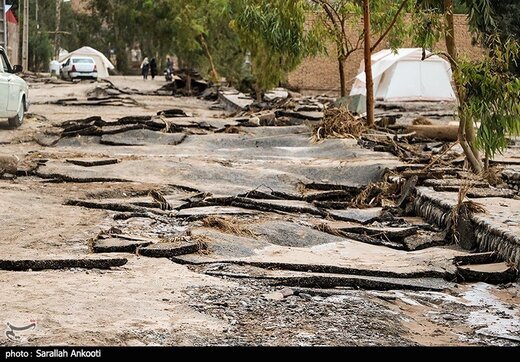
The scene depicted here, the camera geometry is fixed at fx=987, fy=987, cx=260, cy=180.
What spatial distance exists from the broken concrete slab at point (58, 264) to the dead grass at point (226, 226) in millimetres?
1737

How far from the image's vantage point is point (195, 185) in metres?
11.9

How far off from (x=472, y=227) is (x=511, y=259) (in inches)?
50.5

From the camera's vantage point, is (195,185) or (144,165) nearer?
(195,185)

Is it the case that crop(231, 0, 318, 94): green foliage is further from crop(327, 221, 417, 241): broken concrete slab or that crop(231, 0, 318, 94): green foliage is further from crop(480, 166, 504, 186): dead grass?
crop(327, 221, 417, 241): broken concrete slab

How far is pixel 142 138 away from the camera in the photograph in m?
17.5

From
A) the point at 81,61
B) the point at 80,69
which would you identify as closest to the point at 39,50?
the point at 81,61

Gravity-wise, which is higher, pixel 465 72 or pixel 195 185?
pixel 465 72

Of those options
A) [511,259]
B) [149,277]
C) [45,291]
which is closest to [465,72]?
[511,259]

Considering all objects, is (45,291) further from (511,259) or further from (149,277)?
(511,259)

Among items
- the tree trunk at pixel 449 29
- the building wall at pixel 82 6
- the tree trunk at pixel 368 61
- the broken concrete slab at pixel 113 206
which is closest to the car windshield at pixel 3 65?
the tree trunk at pixel 368 61

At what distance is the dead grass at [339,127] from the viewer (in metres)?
17.5

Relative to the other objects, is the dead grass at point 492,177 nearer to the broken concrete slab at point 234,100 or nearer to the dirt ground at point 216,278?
the dirt ground at point 216,278

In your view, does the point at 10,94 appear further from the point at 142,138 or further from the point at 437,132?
the point at 437,132
